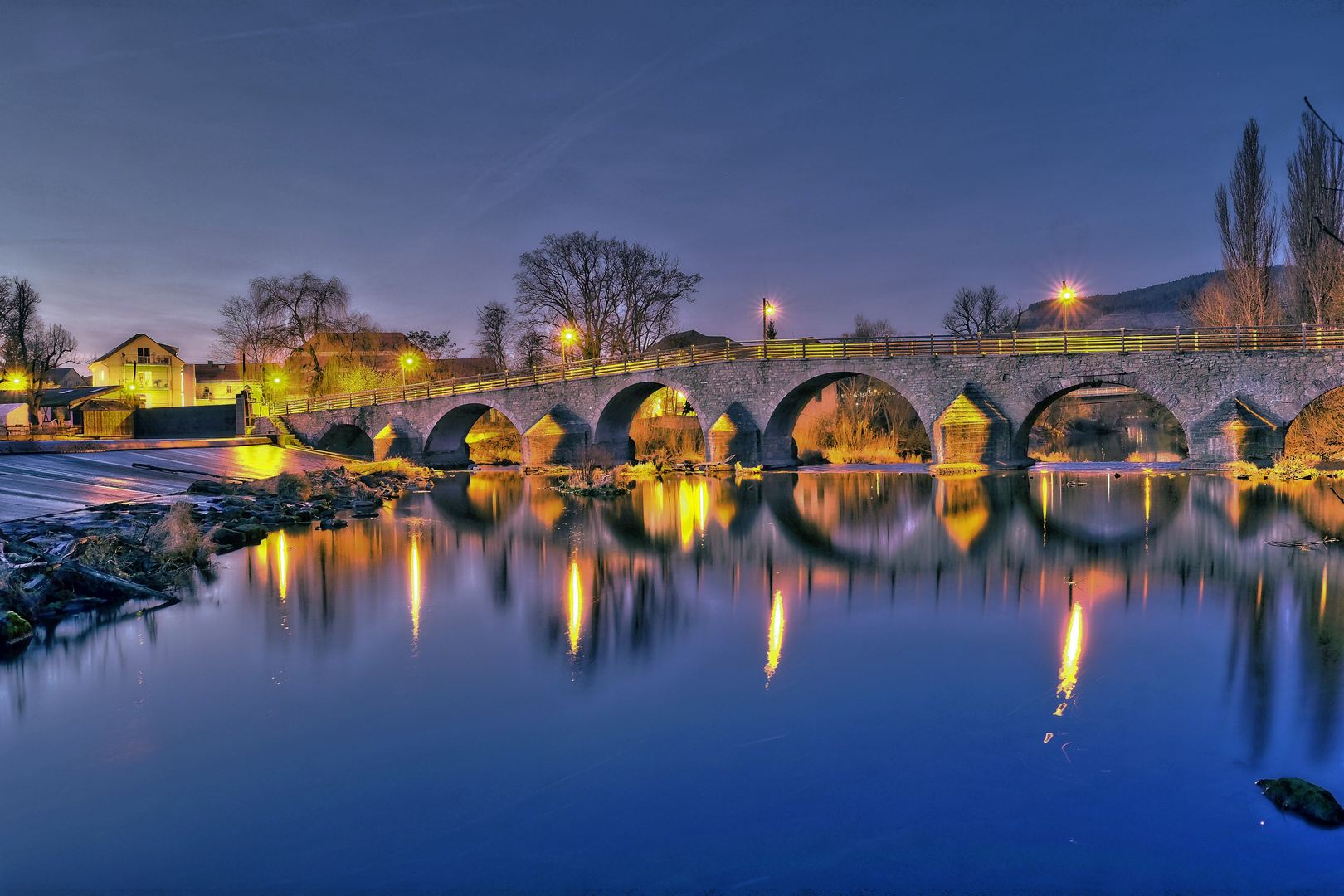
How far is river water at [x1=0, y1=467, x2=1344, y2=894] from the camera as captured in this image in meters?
3.71

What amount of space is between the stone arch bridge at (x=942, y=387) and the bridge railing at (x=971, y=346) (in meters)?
0.06

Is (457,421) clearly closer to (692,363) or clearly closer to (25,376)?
(692,363)

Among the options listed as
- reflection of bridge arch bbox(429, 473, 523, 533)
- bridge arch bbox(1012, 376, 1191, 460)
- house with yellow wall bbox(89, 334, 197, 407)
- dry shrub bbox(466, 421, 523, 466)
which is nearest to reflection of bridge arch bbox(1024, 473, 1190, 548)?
bridge arch bbox(1012, 376, 1191, 460)

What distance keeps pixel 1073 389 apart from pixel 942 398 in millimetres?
3773

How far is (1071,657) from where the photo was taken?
21.5 feet

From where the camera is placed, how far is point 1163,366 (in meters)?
23.2

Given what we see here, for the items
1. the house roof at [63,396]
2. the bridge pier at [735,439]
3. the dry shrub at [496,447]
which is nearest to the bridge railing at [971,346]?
the bridge pier at [735,439]

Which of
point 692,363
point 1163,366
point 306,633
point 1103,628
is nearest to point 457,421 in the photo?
point 692,363

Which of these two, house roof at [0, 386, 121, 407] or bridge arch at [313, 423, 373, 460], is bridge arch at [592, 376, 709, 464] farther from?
house roof at [0, 386, 121, 407]

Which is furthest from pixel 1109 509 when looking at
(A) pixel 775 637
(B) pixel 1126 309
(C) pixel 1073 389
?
(B) pixel 1126 309

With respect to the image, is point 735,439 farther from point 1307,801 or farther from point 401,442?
point 1307,801

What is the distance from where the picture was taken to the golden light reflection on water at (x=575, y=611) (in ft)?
24.0

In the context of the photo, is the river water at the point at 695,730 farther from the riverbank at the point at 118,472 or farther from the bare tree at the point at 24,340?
the bare tree at the point at 24,340

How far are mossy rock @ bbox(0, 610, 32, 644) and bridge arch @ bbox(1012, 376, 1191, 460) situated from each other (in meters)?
24.4
